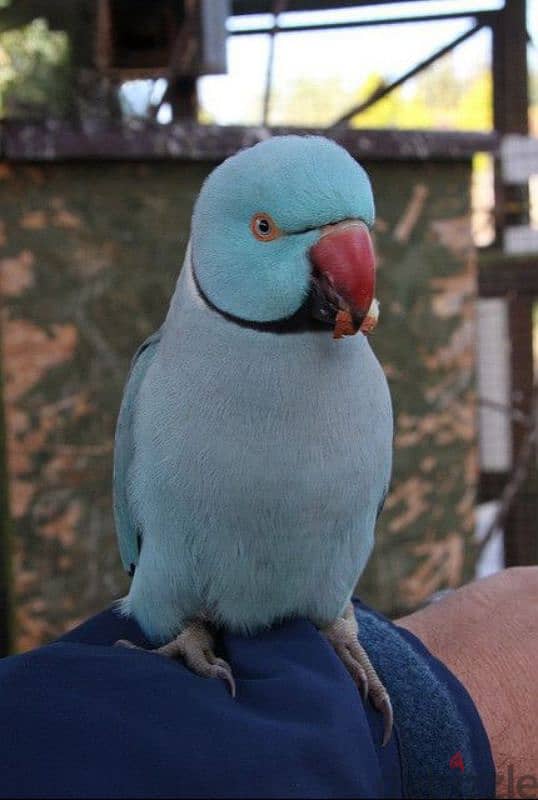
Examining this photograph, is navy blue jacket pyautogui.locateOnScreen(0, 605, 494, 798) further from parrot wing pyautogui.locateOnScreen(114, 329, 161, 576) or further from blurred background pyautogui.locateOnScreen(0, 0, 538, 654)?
blurred background pyautogui.locateOnScreen(0, 0, 538, 654)

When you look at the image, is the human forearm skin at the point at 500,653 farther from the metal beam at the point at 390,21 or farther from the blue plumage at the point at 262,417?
the metal beam at the point at 390,21

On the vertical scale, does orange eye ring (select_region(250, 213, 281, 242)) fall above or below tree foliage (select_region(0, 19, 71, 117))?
below

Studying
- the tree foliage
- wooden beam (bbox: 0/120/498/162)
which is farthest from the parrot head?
the tree foliage

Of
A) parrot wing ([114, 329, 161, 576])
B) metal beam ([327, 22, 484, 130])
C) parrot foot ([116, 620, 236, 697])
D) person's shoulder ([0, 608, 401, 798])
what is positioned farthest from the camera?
metal beam ([327, 22, 484, 130])

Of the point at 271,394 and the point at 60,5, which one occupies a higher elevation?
the point at 60,5

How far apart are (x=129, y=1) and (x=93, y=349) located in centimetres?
99

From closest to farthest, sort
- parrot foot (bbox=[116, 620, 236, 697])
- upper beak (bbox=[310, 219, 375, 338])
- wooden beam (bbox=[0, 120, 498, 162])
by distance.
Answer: upper beak (bbox=[310, 219, 375, 338]), parrot foot (bbox=[116, 620, 236, 697]), wooden beam (bbox=[0, 120, 498, 162])

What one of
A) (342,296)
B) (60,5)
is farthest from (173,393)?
(60,5)

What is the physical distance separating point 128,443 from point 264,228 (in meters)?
0.38

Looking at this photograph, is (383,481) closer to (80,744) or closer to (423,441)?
(80,744)

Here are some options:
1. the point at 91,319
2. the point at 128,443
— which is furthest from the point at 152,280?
the point at 128,443

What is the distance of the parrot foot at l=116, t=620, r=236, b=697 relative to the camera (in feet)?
3.41

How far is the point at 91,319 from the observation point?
220 centimetres

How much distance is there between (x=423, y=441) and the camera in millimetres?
2396
